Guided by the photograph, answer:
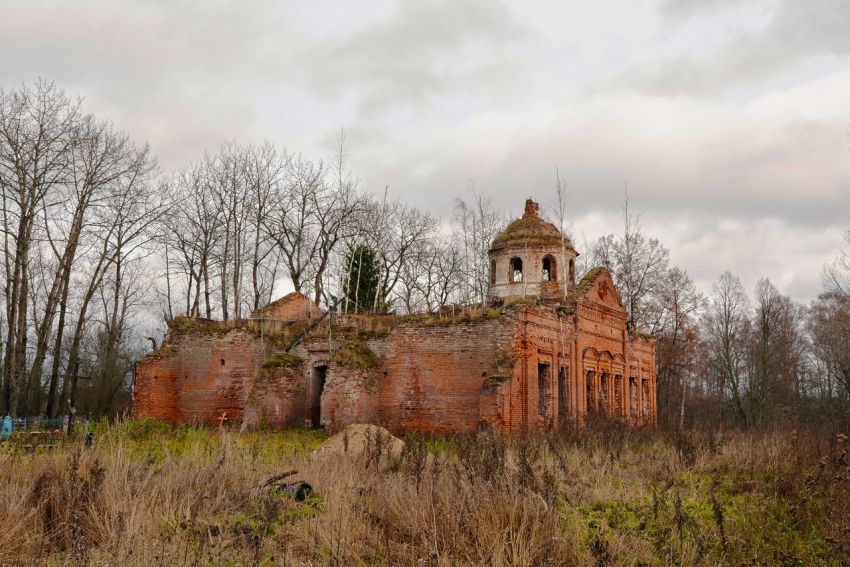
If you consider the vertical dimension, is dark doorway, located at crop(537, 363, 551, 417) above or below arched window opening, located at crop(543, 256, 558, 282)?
below

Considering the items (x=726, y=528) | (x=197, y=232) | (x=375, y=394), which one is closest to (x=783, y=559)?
(x=726, y=528)

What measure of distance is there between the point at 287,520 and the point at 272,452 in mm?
4007

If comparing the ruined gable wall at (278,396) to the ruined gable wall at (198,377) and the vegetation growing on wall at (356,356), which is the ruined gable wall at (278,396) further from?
the vegetation growing on wall at (356,356)

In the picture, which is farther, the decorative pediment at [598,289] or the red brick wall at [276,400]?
the decorative pediment at [598,289]

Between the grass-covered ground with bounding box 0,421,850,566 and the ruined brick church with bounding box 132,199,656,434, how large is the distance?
30.7 feet

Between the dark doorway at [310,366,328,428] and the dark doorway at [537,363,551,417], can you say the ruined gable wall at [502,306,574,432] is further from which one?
the dark doorway at [310,366,328,428]

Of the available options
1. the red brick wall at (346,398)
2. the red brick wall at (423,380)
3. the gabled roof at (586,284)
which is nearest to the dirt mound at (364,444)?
the red brick wall at (346,398)

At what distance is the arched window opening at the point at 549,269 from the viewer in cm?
2736

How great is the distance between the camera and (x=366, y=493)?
25.4ft

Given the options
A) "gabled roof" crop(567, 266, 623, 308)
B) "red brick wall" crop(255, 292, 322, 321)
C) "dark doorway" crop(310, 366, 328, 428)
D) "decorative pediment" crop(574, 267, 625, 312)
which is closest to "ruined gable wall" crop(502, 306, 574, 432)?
"gabled roof" crop(567, 266, 623, 308)

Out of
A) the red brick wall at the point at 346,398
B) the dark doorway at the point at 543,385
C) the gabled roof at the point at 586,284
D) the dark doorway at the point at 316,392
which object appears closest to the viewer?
the red brick wall at the point at 346,398

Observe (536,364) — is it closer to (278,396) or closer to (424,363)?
(424,363)

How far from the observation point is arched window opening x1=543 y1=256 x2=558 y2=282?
27.4 m

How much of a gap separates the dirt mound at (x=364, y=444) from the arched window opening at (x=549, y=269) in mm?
13473
